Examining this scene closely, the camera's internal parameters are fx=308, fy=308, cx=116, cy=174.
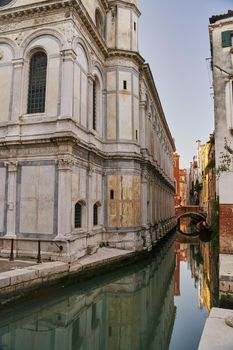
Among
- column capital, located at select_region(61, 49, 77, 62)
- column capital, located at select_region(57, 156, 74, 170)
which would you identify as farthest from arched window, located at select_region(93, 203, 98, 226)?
column capital, located at select_region(61, 49, 77, 62)

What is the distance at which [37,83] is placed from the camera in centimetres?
1356

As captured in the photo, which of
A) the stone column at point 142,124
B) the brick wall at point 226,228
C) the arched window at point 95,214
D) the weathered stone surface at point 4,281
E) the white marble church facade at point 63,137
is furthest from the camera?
the stone column at point 142,124

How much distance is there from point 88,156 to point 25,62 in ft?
16.4

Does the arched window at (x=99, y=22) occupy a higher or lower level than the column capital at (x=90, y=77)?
higher

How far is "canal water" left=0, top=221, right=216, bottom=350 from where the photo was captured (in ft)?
23.2

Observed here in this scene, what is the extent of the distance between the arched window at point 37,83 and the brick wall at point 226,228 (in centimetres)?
854

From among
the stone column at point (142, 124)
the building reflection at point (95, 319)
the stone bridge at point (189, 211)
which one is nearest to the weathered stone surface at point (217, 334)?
the building reflection at point (95, 319)

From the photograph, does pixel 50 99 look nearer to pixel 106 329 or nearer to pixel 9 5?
pixel 9 5

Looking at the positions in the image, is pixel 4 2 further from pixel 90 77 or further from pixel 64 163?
pixel 64 163

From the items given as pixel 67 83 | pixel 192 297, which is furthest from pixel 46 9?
pixel 192 297

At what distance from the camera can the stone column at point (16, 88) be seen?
13.3 m

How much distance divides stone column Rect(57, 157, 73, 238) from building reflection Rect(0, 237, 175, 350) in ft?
7.79

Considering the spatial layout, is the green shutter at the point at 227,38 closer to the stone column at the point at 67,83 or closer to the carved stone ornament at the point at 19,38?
the stone column at the point at 67,83

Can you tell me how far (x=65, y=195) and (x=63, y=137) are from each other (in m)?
2.26
